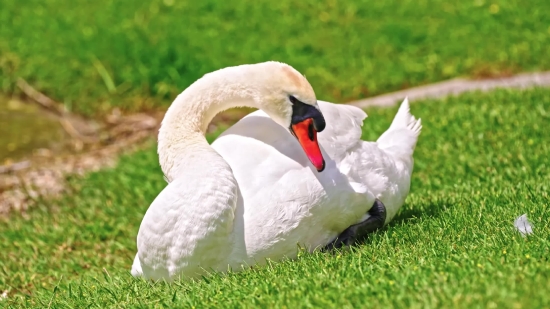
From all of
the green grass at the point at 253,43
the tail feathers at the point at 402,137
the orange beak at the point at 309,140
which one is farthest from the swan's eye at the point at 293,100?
the green grass at the point at 253,43

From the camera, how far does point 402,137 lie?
5.36m

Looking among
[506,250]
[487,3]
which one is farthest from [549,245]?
[487,3]

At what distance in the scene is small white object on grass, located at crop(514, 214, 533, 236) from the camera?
4.05 metres

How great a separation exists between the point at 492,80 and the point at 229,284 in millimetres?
6390

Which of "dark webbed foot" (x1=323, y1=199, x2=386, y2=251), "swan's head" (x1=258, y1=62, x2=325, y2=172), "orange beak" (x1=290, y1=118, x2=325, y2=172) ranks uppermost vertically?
"swan's head" (x1=258, y1=62, x2=325, y2=172)

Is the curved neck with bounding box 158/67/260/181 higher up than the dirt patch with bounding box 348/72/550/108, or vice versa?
the curved neck with bounding box 158/67/260/181

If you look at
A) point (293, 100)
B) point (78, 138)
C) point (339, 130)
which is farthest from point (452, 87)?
point (293, 100)

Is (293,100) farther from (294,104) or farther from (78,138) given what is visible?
(78,138)

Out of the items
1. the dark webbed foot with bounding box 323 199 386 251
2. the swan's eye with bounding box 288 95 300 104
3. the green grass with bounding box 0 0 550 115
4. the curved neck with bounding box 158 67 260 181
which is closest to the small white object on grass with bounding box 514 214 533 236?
the dark webbed foot with bounding box 323 199 386 251

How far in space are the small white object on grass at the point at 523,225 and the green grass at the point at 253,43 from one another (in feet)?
18.6

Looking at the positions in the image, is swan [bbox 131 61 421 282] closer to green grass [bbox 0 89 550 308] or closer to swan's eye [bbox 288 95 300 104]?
swan's eye [bbox 288 95 300 104]

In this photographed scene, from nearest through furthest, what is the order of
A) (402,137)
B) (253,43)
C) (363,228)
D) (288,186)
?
(288,186), (363,228), (402,137), (253,43)

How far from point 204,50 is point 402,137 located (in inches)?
229

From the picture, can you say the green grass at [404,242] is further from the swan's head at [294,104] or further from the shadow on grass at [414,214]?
the swan's head at [294,104]
